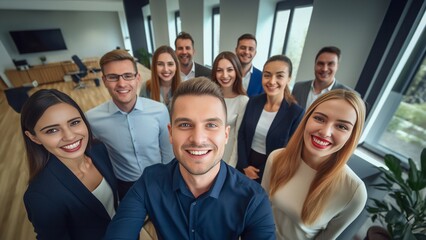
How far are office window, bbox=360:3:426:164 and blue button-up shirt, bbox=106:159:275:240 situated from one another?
226 centimetres

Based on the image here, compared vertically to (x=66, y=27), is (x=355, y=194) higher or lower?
lower

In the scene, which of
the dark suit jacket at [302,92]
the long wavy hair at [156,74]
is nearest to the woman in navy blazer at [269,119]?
the dark suit jacket at [302,92]

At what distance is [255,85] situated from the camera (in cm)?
264

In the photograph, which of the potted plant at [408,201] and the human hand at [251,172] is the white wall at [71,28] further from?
the potted plant at [408,201]

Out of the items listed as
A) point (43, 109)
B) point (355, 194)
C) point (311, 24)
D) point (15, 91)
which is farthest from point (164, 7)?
point (355, 194)

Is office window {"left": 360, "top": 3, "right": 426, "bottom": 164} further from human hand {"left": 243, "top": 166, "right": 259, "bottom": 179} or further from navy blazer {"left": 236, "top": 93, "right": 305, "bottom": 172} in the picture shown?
human hand {"left": 243, "top": 166, "right": 259, "bottom": 179}

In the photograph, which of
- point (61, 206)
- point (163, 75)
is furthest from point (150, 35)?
point (61, 206)

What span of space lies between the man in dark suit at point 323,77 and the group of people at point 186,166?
2.23ft

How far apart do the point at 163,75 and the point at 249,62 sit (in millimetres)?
1316

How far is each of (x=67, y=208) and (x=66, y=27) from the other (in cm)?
1290

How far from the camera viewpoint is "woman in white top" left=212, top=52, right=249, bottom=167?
1950mm

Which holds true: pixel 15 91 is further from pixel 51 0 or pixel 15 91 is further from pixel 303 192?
pixel 303 192

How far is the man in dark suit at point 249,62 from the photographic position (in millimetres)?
2512

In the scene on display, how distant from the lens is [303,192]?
1.17 metres
